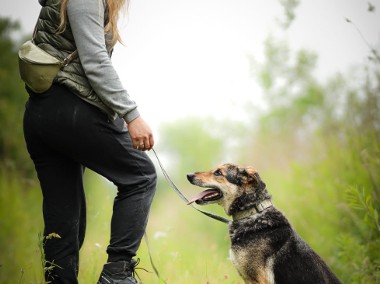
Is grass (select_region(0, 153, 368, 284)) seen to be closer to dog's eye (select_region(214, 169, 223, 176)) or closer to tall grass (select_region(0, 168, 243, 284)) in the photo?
tall grass (select_region(0, 168, 243, 284))

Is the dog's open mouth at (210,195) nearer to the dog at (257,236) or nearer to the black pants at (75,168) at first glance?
the dog at (257,236)

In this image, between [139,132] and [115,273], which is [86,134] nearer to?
[139,132]

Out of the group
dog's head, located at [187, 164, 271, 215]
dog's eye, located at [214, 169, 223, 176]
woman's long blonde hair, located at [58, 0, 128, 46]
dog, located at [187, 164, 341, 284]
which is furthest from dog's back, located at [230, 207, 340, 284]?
woman's long blonde hair, located at [58, 0, 128, 46]

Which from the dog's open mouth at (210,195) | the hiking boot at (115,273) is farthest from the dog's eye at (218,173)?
the hiking boot at (115,273)

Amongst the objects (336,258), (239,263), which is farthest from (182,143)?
(239,263)

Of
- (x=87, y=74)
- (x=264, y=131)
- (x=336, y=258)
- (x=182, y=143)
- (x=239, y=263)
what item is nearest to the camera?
(x=87, y=74)

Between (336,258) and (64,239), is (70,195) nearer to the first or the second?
(64,239)

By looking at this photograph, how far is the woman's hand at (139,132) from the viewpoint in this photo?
2908 mm

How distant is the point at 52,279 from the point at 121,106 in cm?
132

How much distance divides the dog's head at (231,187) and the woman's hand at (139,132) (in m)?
1.15

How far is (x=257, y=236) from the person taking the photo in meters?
3.87

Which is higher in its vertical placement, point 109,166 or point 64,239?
point 109,166

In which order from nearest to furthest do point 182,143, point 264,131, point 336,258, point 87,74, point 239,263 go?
1. point 87,74
2. point 239,263
3. point 336,258
4. point 264,131
5. point 182,143

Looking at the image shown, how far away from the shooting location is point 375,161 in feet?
16.7
